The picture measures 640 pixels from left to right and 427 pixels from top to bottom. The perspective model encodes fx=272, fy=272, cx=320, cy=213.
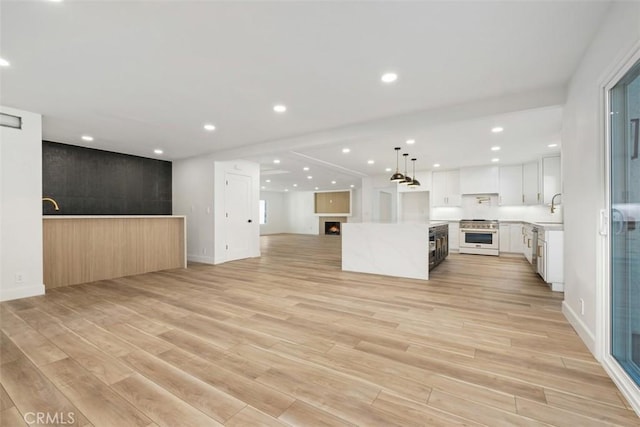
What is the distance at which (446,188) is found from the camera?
26.9ft

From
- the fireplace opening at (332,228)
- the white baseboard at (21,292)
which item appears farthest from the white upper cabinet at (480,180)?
the white baseboard at (21,292)

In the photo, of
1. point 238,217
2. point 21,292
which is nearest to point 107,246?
point 21,292

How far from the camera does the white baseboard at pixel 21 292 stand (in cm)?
352

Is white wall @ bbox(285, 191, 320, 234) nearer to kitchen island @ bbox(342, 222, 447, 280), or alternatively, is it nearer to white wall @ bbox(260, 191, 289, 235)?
white wall @ bbox(260, 191, 289, 235)

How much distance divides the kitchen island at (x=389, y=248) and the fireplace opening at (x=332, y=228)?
9586mm

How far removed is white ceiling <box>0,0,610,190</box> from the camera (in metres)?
1.92

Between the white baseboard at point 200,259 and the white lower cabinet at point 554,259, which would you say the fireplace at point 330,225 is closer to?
the white baseboard at point 200,259

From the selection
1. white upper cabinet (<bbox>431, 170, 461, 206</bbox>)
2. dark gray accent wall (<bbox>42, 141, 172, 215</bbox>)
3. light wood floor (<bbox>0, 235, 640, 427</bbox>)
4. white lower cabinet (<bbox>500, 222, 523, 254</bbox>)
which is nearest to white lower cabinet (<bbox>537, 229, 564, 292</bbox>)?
light wood floor (<bbox>0, 235, 640, 427</bbox>)

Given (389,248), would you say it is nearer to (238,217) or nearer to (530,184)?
(238,217)

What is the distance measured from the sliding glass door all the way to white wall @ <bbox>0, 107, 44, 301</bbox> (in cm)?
621

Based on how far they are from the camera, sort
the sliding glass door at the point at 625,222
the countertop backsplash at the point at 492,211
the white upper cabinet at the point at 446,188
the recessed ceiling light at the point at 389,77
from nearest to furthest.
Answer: the sliding glass door at the point at 625,222, the recessed ceiling light at the point at 389,77, the countertop backsplash at the point at 492,211, the white upper cabinet at the point at 446,188

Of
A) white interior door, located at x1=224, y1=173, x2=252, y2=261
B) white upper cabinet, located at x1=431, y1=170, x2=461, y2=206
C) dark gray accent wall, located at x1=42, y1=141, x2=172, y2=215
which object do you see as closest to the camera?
dark gray accent wall, located at x1=42, y1=141, x2=172, y2=215

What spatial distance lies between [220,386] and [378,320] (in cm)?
167

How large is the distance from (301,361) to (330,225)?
13.1 m
